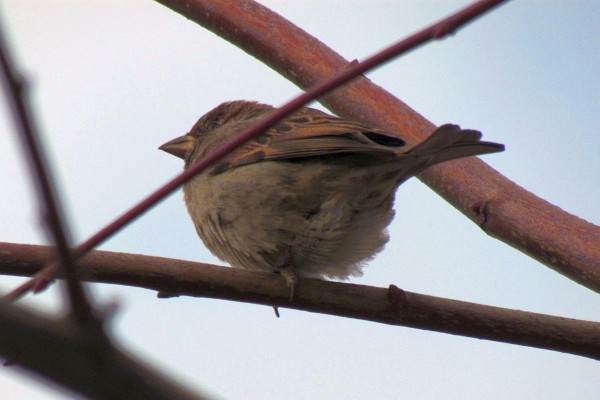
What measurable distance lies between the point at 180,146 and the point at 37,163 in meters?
4.41

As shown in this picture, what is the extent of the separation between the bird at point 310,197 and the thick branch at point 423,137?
207mm

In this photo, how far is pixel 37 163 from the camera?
102 cm

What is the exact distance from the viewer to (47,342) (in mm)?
817

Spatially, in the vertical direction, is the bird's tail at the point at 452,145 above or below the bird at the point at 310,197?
below

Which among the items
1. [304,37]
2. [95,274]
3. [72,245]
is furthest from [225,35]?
[72,245]

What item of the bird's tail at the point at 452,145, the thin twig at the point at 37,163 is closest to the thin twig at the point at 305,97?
the thin twig at the point at 37,163

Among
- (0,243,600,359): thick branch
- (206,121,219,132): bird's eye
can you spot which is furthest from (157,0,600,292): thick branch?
(206,121,219,132): bird's eye

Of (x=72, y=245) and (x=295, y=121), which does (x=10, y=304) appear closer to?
(x=72, y=245)

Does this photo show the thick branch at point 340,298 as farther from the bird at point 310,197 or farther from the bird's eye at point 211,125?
the bird's eye at point 211,125

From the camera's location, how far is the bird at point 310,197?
12.6 ft

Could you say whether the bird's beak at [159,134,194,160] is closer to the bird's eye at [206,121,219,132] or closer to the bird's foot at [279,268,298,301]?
the bird's eye at [206,121,219,132]

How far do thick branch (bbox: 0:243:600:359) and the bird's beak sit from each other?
2.36 metres

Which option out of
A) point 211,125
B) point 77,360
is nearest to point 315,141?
point 211,125

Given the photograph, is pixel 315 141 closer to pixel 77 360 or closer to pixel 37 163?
pixel 37 163
